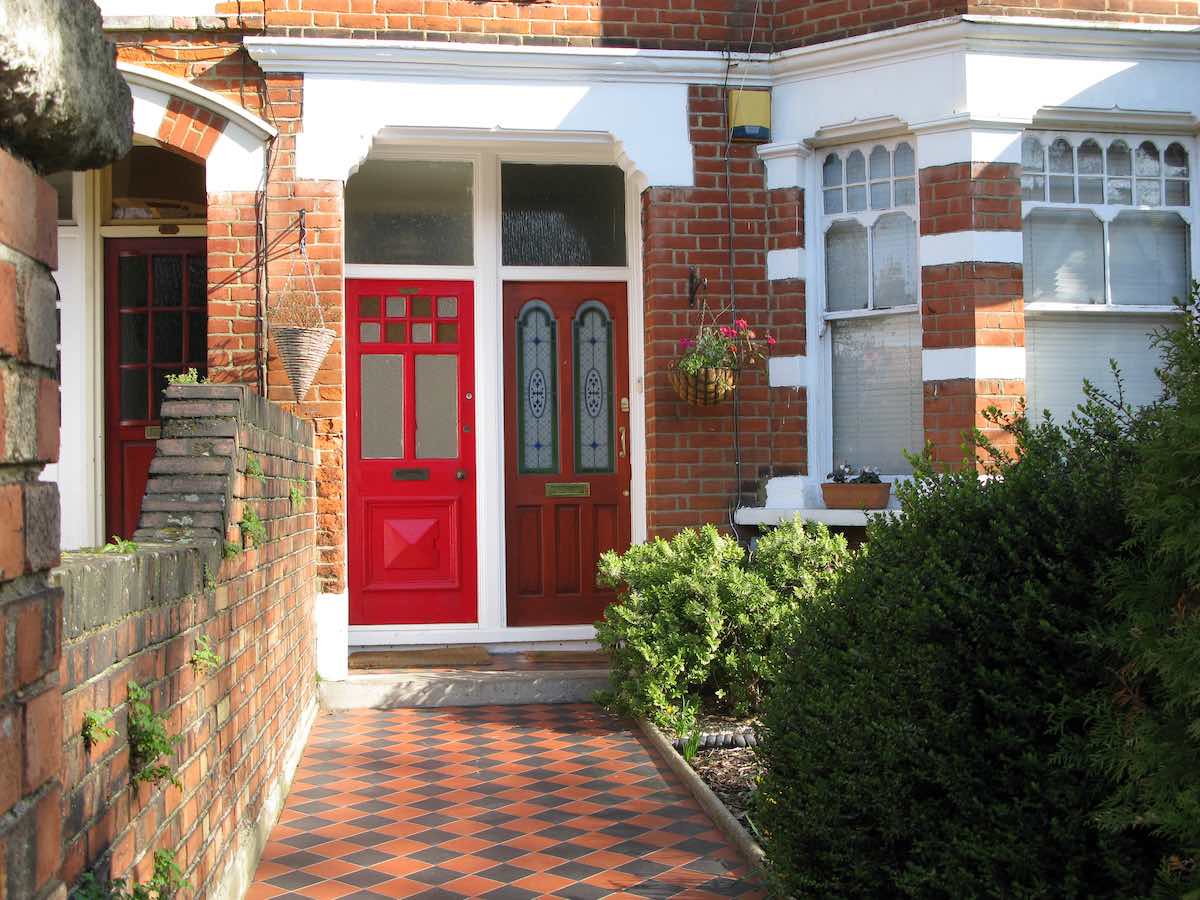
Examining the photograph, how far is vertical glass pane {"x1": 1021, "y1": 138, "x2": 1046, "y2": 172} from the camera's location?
302 inches

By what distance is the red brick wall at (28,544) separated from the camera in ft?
4.79

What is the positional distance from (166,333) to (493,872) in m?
5.13

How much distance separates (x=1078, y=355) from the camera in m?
7.75

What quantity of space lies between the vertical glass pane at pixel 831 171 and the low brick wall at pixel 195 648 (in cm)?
380

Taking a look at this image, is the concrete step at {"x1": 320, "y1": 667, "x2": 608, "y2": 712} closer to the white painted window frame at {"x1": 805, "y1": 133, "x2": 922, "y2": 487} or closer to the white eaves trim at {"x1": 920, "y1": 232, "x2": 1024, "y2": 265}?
the white painted window frame at {"x1": 805, "y1": 133, "x2": 922, "y2": 487}

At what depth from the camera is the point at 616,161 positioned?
8234 mm

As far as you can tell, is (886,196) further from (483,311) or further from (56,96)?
(56,96)

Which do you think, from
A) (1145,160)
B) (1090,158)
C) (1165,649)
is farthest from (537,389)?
(1165,649)

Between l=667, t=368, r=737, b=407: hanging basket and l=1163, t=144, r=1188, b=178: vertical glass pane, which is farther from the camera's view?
l=1163, t=144, r=1188, b=178: vertical glass pane

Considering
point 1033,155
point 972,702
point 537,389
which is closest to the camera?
point 972,702

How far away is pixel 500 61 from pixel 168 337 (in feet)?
9.35

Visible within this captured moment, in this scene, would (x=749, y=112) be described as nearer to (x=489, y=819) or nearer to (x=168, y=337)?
(x=168, y=337)

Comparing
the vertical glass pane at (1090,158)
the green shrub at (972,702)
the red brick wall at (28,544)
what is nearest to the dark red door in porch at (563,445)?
the vertical glass pane at (1090,158)

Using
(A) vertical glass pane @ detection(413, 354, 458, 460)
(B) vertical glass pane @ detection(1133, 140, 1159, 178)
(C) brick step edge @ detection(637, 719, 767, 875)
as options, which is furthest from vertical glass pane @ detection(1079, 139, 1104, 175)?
(C) brick step edge @ detection(637, 719, 767, 875)
